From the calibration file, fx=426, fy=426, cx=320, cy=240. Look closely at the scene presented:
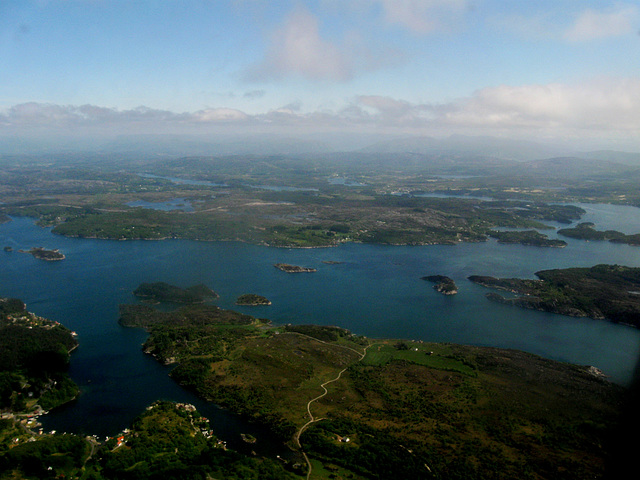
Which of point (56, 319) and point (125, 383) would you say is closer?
point (125, 383)

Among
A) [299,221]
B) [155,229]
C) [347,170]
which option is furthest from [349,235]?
[347,170]

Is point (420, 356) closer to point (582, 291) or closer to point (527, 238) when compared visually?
point (582, 291)

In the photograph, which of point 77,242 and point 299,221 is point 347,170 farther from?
point 77,242

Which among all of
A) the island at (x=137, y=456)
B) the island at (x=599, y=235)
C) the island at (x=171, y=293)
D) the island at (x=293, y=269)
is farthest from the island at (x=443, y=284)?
the island at (x=599, y=235)

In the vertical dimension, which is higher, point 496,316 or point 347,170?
point 347,170

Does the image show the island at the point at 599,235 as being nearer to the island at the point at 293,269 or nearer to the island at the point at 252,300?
the island at the point at 293,269

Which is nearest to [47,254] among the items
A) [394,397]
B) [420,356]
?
[420,356]
